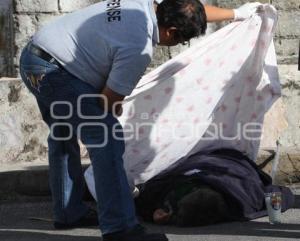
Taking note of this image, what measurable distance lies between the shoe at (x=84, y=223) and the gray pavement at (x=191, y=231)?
4 cm

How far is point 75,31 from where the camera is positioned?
15.4 feet

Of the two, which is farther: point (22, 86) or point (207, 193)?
point (22, 86)

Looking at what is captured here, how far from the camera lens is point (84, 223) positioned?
5328 millimetres

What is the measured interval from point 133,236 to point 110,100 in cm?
72

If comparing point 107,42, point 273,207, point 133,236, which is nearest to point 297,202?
point 273,207

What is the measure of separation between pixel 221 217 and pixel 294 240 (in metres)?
0.56

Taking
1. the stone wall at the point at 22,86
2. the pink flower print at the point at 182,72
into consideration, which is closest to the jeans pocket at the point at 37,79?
the pink flower print at the point at 182,72

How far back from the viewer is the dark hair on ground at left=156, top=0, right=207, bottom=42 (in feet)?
15.3

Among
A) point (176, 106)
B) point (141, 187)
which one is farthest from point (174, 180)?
point (176, 106)

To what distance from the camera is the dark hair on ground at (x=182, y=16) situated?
466cm

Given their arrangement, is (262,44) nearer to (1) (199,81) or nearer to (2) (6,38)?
(1) (199,81)

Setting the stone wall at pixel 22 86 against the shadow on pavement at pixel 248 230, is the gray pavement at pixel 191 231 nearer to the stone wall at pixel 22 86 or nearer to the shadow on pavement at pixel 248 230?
the shadow on pavement at pixel 248 230

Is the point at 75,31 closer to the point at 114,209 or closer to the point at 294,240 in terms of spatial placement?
the point at 114,209

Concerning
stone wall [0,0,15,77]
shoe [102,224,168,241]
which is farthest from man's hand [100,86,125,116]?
stone wall [0,0,15,77]
